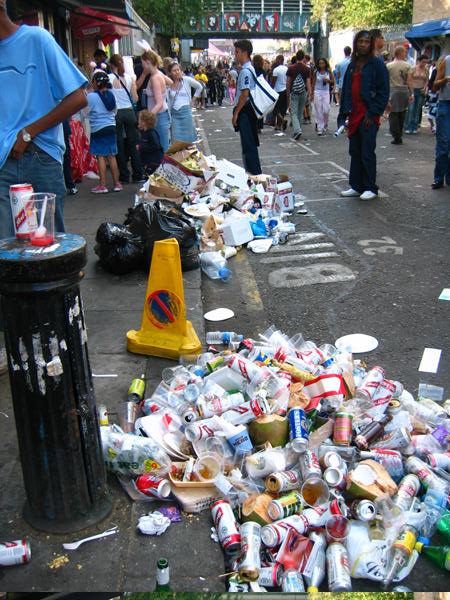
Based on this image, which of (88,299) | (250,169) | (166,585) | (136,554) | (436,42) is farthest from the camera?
(436,42)

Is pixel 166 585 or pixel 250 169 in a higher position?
pixel 250 169

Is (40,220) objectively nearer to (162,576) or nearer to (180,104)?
(162,576)

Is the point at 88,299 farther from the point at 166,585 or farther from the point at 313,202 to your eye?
the point at 313,202

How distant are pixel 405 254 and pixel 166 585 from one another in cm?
491

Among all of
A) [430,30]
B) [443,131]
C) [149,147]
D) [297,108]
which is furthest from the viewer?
[430,30]

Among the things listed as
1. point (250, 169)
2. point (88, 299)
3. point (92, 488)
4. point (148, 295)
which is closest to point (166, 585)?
point (92, 488)

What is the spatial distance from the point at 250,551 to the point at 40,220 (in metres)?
1.57

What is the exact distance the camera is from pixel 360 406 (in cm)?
350

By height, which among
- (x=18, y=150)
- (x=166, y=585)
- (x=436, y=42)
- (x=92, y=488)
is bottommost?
(x=166, y=585)

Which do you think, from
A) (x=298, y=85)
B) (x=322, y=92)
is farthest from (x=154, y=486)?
(x=322, y=92)

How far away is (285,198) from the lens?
27.1ft

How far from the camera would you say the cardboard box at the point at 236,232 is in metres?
7.00

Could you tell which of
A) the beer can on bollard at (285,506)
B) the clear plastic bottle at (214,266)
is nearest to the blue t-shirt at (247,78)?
the clear plastic bottle at (214,266)

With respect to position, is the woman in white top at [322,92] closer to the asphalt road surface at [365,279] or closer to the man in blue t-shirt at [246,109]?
the asphalt road surface at [365,279]
